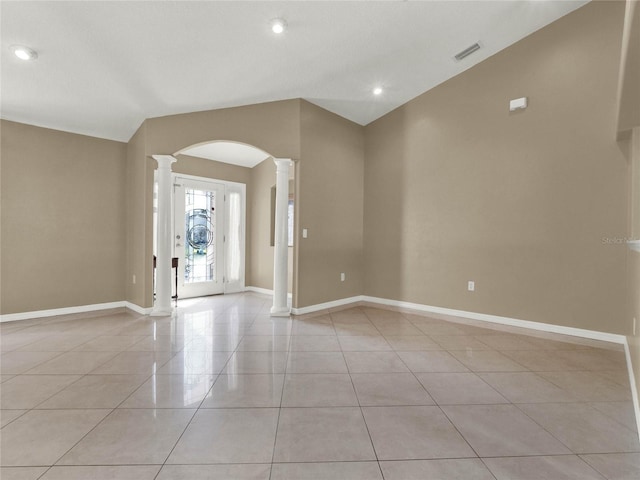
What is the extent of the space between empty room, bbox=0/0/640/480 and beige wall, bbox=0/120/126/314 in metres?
0.03

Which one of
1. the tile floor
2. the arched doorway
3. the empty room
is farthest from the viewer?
the arched doorway

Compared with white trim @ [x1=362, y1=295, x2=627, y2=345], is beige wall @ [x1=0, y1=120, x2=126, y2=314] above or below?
above

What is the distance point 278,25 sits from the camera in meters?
2.57

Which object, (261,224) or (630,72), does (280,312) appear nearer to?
(261,224)

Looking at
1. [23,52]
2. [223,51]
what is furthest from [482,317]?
[23,52]

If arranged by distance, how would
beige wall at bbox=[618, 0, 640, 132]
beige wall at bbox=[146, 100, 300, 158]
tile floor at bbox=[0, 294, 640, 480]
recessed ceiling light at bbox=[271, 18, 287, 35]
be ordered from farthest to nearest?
1. beige wall at bbox=[146, 100, 300, 158]
2. recessed ceiling light at bbox=[271, 18, 287, 35]
3. beige wall at bbox=[618, 0, 640, 132]
4. tile floor at bbox=[0, 294, 640, 480]

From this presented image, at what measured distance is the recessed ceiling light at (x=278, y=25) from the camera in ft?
8.33

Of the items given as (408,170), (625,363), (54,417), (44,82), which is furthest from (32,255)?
(625,363)

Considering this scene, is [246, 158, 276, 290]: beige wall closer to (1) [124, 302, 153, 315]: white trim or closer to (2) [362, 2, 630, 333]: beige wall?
(2) [362, 2, 630, 333]: beige wall

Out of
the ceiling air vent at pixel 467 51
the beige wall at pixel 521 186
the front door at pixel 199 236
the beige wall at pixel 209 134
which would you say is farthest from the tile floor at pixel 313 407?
the ceiling air vent at pixel 467 51

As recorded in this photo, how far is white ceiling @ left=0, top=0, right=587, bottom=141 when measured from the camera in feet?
7.82

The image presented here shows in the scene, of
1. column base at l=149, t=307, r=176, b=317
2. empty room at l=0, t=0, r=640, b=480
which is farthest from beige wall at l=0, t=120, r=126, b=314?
column base at l=149, t=307, r=176, b=317

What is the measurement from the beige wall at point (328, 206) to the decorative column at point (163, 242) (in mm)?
1858

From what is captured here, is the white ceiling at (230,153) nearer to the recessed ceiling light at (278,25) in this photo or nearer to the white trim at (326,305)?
the recessed ceiling light at (278,25)
